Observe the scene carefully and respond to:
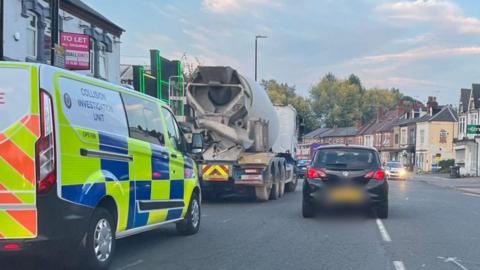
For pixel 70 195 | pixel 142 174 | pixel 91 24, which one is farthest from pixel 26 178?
pixel 91 24

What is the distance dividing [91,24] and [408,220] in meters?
15.2

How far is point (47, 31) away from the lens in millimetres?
20172

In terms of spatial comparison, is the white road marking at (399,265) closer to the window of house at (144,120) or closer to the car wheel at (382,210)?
the window of house at (144,120)

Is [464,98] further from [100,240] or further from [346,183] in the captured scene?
[100,240]

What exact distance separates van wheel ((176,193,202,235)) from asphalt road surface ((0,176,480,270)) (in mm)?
175

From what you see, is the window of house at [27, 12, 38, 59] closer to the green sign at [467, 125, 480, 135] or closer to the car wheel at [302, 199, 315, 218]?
the car wheel at [302, 199, 315, 218]

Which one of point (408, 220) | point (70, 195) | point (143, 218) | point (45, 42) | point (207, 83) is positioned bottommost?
point (408, 220)

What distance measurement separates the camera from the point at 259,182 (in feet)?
54.9

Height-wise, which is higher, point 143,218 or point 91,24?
point 91,24

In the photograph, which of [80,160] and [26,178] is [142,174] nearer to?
[80,160]

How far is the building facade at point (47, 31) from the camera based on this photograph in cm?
1773

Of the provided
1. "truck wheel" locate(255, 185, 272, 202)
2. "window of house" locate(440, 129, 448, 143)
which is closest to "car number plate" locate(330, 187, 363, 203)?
"truck wheel" locate(255, 185, 272, 202)

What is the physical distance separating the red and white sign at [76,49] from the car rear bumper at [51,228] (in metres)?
9.54

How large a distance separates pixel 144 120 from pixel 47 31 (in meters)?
13.3
